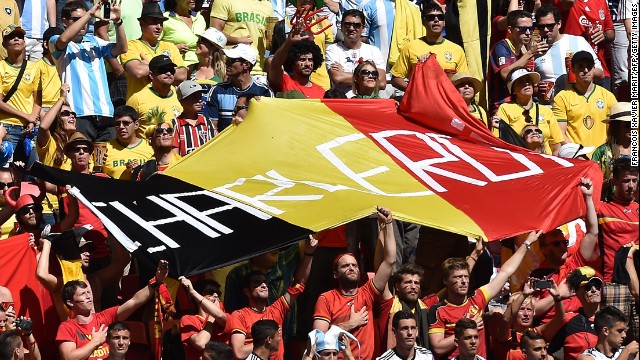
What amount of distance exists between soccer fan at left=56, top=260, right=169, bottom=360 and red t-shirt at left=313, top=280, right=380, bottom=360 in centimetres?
122

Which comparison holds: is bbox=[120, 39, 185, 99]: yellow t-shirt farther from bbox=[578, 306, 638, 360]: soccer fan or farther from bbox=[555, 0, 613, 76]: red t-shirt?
bbox=[578, 306, 638, 360]: soccer fan

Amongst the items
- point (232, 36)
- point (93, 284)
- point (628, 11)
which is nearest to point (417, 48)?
point (232, 36)

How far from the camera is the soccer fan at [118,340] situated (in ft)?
38.9

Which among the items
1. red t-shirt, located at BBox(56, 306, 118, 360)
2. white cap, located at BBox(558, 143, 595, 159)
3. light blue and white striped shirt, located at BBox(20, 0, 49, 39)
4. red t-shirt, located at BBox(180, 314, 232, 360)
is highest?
light blue and white striped shirt, located at BBox(20, 0, 49, 39)

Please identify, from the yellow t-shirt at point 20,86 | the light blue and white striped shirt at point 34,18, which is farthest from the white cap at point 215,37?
the yellow t-shirt at point 20,86

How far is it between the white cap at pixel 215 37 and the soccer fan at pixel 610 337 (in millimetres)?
5270

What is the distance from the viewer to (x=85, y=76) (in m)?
15.4

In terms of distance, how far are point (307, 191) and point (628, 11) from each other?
6.85 m

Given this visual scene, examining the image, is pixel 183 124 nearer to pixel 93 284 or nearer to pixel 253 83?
pixel 253 83

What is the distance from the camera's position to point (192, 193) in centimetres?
1309

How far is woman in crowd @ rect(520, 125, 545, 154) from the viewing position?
15449 mm

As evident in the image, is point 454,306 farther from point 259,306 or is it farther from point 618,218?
point 618,218

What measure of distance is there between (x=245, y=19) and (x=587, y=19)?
A: 3860mm

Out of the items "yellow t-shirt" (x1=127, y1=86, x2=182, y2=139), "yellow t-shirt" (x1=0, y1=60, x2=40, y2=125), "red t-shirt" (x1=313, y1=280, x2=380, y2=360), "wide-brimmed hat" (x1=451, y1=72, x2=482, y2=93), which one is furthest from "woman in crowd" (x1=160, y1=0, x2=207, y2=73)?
"red t-shirt" (x1=313, y1=280, x2=380, y2=360)
